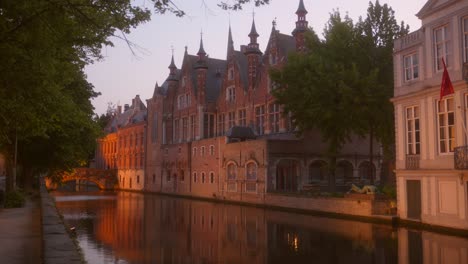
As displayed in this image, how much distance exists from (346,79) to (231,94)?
24564 millimetres

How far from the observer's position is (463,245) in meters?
18.4

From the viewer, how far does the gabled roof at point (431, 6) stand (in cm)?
2281

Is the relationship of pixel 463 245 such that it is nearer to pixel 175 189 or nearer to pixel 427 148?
pixel 427 148

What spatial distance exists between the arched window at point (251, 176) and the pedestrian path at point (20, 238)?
800 inches

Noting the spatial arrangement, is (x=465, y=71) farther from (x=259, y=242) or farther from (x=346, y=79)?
(x=259, y=242)

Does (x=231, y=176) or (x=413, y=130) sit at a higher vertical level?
(x=413, y=130)

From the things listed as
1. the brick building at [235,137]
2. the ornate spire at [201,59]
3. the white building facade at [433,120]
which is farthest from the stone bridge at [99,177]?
the white building facade at [433,120]

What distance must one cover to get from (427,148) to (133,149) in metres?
58.3

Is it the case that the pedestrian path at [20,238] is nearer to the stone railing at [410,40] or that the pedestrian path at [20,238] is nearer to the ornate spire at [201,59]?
the stone railing at [410,40]

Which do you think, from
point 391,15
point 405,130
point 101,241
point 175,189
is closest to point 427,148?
point 405,130

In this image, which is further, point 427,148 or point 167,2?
point 427,148

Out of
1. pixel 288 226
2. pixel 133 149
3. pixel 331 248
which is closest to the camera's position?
pixel 331 248

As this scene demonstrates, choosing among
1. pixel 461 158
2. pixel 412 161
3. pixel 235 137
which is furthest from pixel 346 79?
pixel 235 137

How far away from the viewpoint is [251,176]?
140 feet
